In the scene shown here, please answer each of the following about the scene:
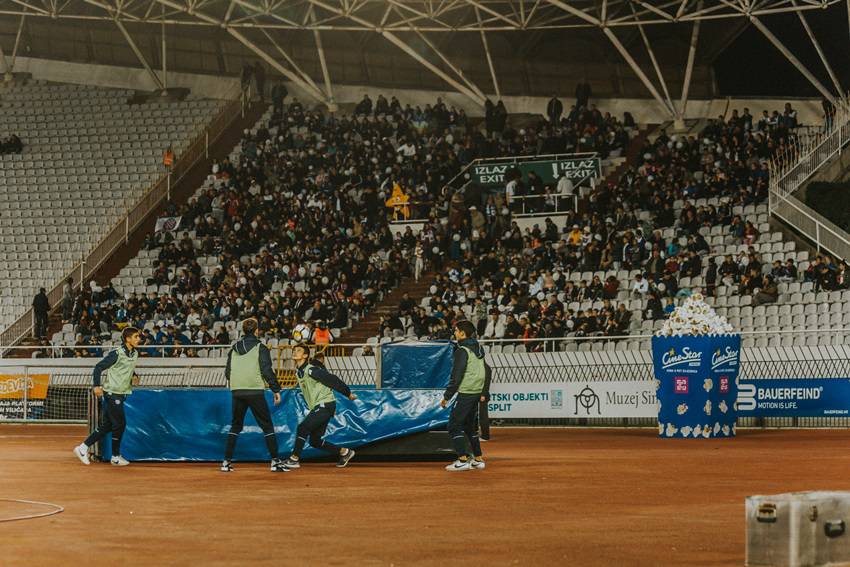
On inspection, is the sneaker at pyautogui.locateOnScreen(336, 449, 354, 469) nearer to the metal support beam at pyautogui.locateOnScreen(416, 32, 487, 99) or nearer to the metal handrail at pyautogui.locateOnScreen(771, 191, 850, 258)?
the metal handrail at pyautogui.locateOnScreen(771, 191, 850, 258)

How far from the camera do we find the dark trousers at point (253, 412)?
15211 millimetres

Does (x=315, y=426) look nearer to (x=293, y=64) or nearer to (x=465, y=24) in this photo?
(x=465, y=24)

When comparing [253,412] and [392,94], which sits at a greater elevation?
[392,94]

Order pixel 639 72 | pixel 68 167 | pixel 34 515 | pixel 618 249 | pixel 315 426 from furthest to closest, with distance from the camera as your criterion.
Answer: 1. pixel 68 167
2. pixel 639 72
3. pixel 618 249
4. pixel 315 426
5. pixel 34 515

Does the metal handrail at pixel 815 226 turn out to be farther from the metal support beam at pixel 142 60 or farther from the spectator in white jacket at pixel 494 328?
the metal support beam at pixel 142 60

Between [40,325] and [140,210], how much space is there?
284 inches

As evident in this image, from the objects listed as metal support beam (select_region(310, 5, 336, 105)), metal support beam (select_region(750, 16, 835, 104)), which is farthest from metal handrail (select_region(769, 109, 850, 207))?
metal support beam (select_region(310, 5, 336, 105))

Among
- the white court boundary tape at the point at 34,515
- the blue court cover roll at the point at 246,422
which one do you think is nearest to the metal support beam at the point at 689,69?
the blue court cover roll at the point at 246,422

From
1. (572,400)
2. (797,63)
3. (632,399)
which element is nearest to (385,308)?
(572,400)

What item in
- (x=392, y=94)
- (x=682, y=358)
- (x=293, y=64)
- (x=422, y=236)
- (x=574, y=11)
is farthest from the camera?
(x=392, y=94)

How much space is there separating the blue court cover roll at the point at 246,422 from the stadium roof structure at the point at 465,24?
857 inches

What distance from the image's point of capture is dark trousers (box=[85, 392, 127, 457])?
1672 centimetres

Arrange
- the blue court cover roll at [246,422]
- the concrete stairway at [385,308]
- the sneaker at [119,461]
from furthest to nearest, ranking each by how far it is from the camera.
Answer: the concrete stairway at [385,308] < the sneaker at [119,461] < the blue court cover roll at [246,422]

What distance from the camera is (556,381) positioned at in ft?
88.9
